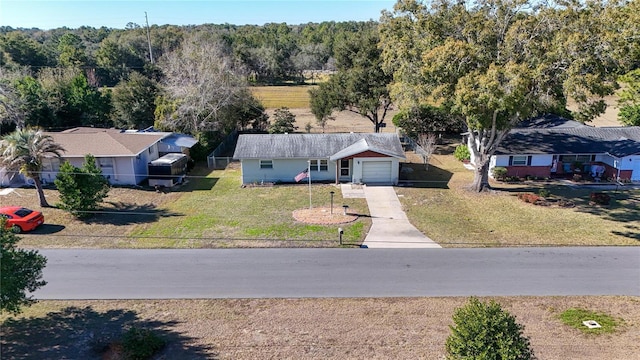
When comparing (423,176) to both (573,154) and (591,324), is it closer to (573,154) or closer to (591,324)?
(573,154)

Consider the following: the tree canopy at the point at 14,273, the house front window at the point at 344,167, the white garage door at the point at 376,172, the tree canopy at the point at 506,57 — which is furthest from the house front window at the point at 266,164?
the tree canopy at the point at 14,273

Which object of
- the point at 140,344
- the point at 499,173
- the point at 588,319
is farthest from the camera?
the point at 499,173

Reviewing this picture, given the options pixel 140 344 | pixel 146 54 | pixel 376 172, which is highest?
pixel 146 54

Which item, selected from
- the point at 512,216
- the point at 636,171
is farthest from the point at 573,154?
the point at 512,216

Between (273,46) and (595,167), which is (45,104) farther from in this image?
(273,46)

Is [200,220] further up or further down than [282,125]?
further down

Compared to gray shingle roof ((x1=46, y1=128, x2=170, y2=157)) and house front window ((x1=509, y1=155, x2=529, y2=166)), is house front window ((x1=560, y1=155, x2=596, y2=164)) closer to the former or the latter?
house front window ((x1=509, y1=155, x2=529, y2=166))

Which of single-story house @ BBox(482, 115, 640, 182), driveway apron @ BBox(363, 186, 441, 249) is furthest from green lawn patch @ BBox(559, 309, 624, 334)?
single-story house @ BBox(482, 115, 640, 182)
